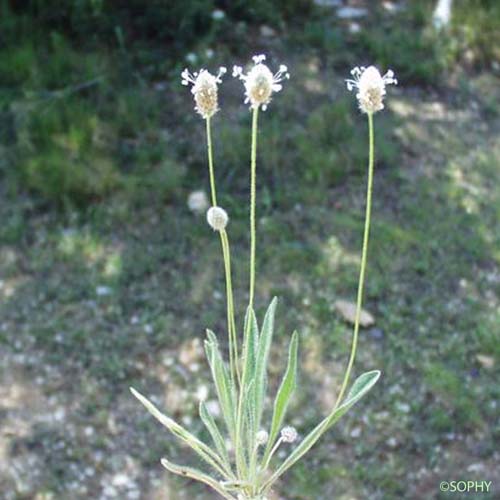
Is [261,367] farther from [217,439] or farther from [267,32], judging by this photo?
[267,32]

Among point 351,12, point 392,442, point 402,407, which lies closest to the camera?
point 392,442

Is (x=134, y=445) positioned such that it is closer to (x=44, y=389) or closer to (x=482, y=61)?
(x=44, y=389)

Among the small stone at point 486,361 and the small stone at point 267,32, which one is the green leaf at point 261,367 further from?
the small stone at point 267,32

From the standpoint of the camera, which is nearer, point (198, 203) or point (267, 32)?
point (198, 203)

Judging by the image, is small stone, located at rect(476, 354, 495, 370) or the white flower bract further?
the white flower bract

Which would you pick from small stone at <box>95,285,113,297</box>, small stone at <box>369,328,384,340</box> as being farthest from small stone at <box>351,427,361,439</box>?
small stone at <box>95,285,113,297</box>

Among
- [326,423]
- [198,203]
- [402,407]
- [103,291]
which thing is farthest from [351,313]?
[326,423]

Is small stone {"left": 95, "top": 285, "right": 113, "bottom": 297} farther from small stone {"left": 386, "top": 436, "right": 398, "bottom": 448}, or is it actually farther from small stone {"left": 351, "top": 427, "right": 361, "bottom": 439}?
small stone {"left": 386, "top": 436, "right": 398, "bottom": 448}

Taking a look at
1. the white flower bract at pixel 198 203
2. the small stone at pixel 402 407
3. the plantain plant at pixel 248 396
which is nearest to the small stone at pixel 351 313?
the small stone at pixel 402 407

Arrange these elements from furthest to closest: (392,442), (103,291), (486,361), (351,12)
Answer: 1. (351,12)
2. (103,291)
3. (486,361)
4. (392,442)
